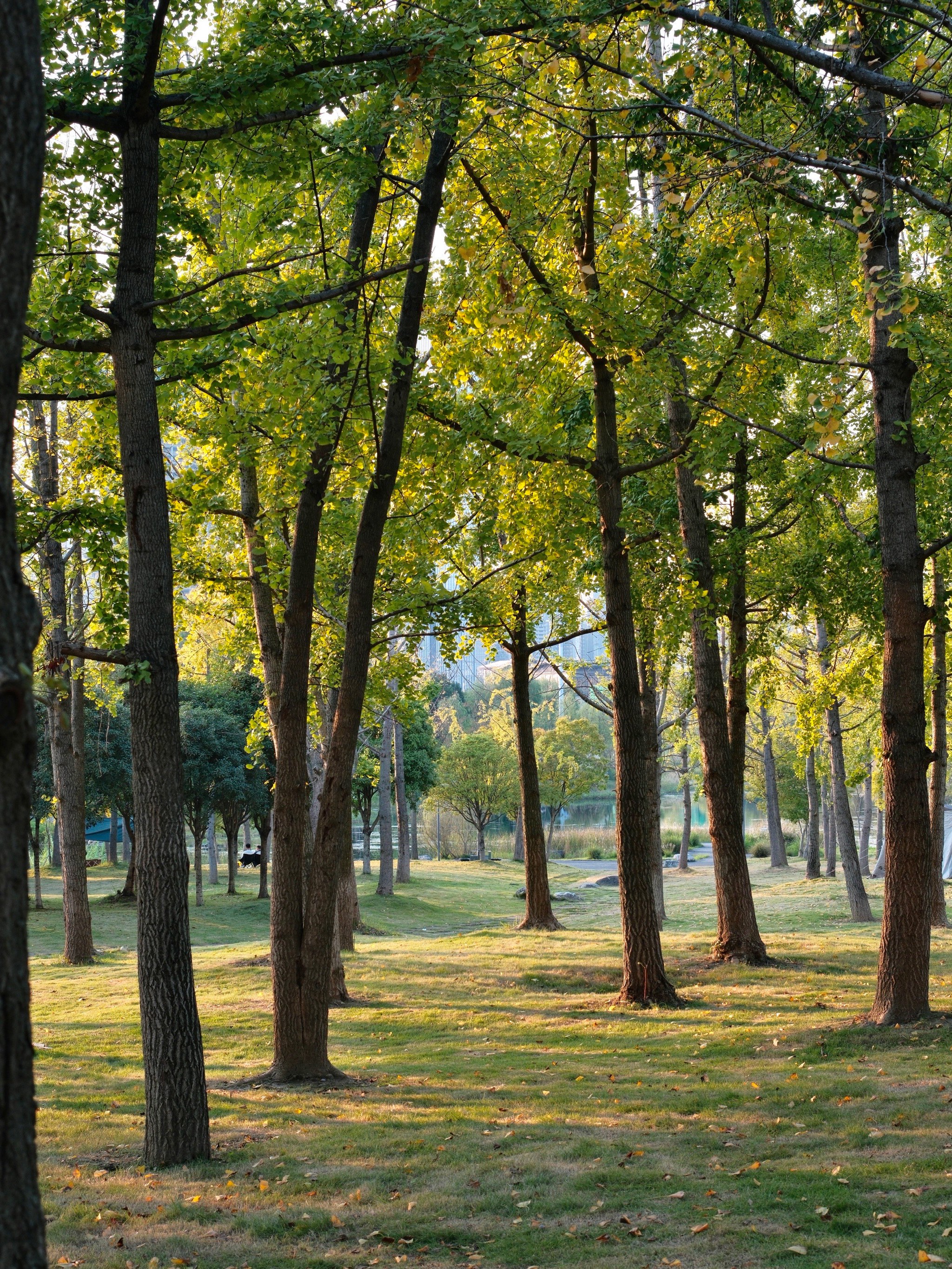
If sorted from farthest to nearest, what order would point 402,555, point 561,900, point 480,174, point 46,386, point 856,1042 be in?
point 561,900 → point 402,555 → point 480,174 → point 46,386 → point 856,1042

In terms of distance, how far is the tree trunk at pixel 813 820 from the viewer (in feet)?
101

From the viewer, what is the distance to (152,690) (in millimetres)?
6719

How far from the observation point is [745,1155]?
616 centimetres

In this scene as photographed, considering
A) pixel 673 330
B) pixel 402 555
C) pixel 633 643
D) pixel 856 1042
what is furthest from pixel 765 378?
pixel 856 1042

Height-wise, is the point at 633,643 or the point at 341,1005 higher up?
the point at 633,643

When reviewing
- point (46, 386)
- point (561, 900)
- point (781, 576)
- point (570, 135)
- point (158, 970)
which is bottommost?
point (561, 900)

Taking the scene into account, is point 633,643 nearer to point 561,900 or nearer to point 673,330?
point 673,330

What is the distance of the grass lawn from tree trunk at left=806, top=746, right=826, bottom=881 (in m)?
17.5

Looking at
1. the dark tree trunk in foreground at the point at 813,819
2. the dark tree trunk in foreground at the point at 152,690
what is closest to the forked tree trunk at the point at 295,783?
the dark tree trunk in foreground at the point at 152,690

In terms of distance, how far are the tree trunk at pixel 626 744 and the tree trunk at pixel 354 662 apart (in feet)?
9.53

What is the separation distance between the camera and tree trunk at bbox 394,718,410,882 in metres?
33.3

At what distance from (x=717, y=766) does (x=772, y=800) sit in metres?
27.0

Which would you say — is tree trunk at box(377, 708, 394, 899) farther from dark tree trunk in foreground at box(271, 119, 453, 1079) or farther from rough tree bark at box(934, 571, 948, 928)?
dark tree trunk in foreground at box(271, 119, 453, 1079)

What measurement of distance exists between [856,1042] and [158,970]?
558 centimetres
